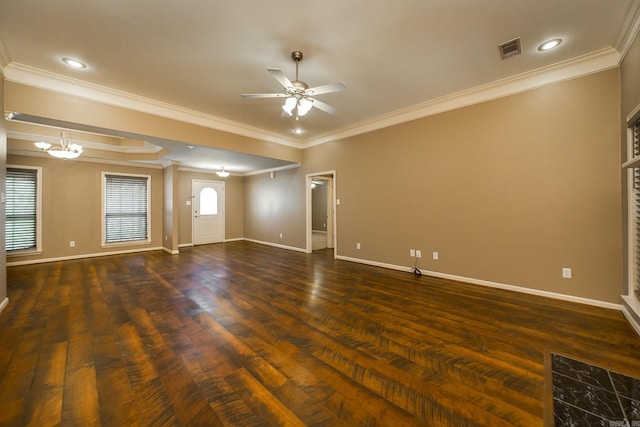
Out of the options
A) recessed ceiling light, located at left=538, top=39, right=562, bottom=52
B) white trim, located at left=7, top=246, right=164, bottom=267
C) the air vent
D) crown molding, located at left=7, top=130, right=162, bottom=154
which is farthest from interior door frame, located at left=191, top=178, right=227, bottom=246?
recessed ceiling light, located at left=538, top=39, right=562, bottom=52

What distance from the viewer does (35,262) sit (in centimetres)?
545

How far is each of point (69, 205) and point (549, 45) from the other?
358 inches

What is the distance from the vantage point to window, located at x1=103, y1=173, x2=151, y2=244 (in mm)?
6508

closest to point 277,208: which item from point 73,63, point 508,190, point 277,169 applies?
point 277,169

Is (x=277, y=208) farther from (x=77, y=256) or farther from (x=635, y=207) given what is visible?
(x=635, y=207)

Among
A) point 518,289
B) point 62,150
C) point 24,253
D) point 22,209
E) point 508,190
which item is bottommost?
point 518,289

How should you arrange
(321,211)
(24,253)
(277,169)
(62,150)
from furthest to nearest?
(321,211) < (277,169) < (24,253) < (62,150)

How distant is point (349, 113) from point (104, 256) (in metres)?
6.81

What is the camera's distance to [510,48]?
2.73 metres

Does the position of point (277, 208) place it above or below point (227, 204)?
below

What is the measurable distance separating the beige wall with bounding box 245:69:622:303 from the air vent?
817mm

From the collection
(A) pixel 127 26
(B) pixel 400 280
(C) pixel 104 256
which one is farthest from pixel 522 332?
(C) pixel 104 256

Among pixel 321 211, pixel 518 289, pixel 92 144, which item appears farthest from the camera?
pixel 321 211

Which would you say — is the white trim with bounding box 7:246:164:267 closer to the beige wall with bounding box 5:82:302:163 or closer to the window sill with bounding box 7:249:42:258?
the window sill with bounding box 7:249:42:258
